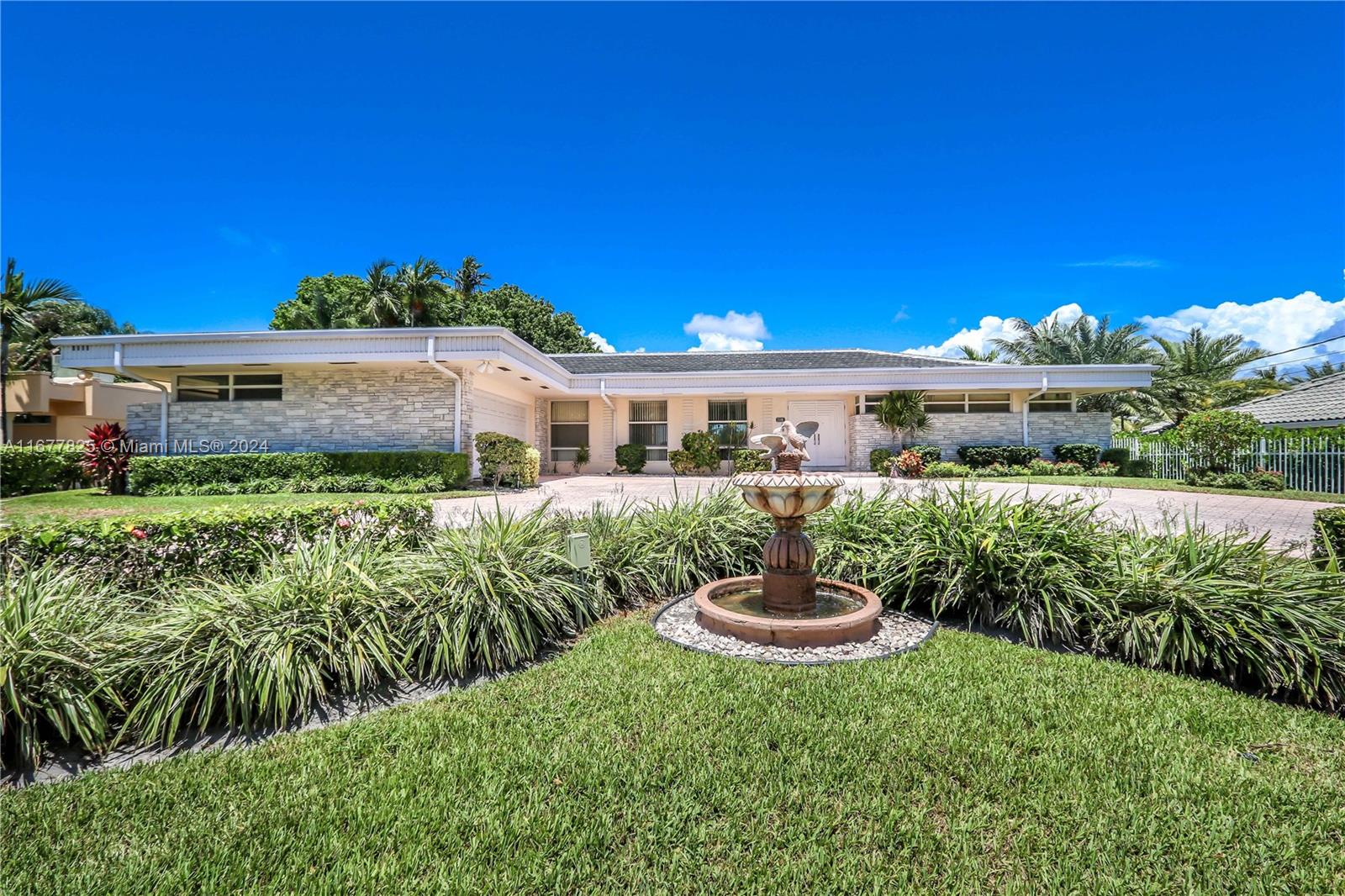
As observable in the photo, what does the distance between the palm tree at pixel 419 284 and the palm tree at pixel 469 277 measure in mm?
7110

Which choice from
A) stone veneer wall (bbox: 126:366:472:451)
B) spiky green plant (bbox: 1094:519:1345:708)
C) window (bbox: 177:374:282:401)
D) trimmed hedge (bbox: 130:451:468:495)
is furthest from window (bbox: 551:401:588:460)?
spiky green plant (bbox: 1094:519:1345:708)

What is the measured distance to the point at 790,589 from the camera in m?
4.00

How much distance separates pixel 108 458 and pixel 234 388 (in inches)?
128

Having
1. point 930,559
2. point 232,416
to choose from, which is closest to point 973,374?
point 930,559

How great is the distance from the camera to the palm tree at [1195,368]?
22781mm

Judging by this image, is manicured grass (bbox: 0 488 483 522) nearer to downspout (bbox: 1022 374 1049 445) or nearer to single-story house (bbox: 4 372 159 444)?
single-story house (bbox: 4 372 159 444)

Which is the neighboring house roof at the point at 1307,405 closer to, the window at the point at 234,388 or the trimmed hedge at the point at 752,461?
the trimmed hedge at the point at 752,461

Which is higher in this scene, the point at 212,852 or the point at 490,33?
the point at 490,33

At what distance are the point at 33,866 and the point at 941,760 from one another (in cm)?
335

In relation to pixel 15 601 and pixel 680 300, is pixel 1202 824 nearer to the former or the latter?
pixel 15 601

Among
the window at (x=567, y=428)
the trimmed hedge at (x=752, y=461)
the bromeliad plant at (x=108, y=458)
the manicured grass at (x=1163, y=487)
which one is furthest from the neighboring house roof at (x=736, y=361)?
the bromeliad plant at (x=108, y=458)

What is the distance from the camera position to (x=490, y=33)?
7.55m

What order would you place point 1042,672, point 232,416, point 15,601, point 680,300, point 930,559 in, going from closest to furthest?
point 15,601 → point 1042,672 → point 930,559 → point 232,416 → point 680,300

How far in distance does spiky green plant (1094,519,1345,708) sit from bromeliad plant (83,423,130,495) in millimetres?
17051
